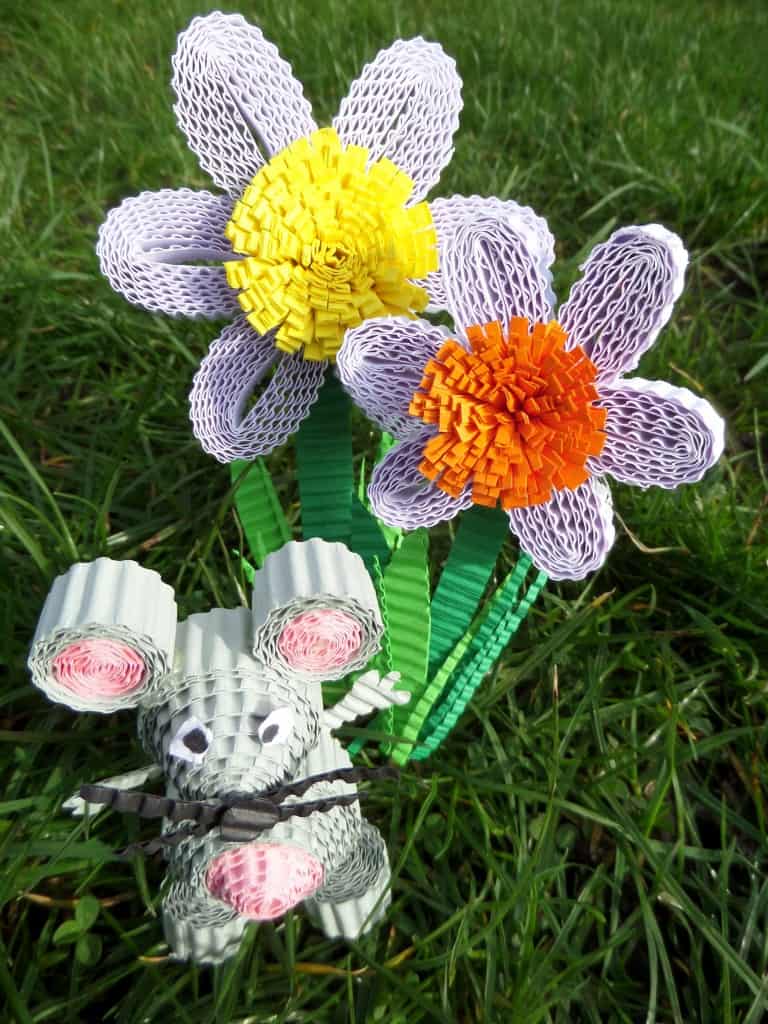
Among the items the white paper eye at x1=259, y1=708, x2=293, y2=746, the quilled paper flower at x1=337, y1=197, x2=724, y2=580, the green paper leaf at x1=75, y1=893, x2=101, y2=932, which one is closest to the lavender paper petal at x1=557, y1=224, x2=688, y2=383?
the quilled paper flower at x1=337, y1=197, x2=724, y2=580

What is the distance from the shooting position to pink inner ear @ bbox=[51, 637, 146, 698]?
55 centimetres

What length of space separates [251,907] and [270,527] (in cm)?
32

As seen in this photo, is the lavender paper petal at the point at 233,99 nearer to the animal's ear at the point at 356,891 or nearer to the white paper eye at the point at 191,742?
the white paper eye at the point at 191,742

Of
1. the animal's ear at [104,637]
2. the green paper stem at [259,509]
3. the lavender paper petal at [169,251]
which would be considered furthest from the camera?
the green paper stem at [259,509]

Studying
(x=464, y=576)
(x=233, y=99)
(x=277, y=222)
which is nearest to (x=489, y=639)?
(x=464, y=576)

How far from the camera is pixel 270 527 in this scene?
769mm

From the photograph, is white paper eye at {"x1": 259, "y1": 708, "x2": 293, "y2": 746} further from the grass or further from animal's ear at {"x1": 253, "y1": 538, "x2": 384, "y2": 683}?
the grass

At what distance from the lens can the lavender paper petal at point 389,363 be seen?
60cm

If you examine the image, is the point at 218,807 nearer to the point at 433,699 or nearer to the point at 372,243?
the point at 433,699

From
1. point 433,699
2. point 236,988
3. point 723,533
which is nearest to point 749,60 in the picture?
point 723,533

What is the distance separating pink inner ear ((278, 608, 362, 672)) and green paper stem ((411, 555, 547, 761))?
0.16 metres

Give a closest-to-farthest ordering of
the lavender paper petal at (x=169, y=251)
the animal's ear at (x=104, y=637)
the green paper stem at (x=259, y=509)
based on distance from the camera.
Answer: the animal's ear at (x=104, y=637) → the lavender paper petal at (x=169, y=251) → the green paper stem at (x=259, y=509)

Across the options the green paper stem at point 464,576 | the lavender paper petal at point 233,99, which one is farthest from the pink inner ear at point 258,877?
the lavender paper petal at point 233,99

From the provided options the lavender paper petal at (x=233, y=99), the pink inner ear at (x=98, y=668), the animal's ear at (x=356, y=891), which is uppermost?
the lavender paper petal at (x=233, y=99)
